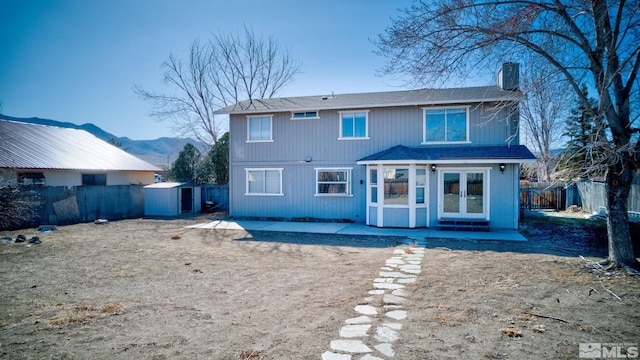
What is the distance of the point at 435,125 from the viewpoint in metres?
14.1

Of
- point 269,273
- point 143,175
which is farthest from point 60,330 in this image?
point 143,175

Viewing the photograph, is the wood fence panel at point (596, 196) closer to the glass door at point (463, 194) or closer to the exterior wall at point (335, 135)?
the glass door at point (463, 194)

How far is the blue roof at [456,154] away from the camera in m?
12.2

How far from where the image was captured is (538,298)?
5305 millimetres

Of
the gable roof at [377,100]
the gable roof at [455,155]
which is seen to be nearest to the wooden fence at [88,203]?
the gable roof at [377,100]

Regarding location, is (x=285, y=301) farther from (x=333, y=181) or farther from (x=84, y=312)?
(x=333, y=181)

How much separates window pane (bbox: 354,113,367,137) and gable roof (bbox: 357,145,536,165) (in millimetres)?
1439

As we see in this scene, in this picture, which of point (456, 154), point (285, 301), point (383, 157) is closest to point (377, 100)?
point (383, 157)

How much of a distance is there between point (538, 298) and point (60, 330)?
6576 millimetres

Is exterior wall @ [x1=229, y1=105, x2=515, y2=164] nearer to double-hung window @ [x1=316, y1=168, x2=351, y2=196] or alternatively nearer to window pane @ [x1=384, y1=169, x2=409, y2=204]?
double-hung window @ [x1=316, y1=168, x2=351, y2=196]

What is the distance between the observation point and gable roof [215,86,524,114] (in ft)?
44.0

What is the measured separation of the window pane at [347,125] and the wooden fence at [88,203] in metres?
12.2

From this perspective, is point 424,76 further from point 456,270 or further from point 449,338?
point 449,338

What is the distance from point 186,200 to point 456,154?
15.0m
